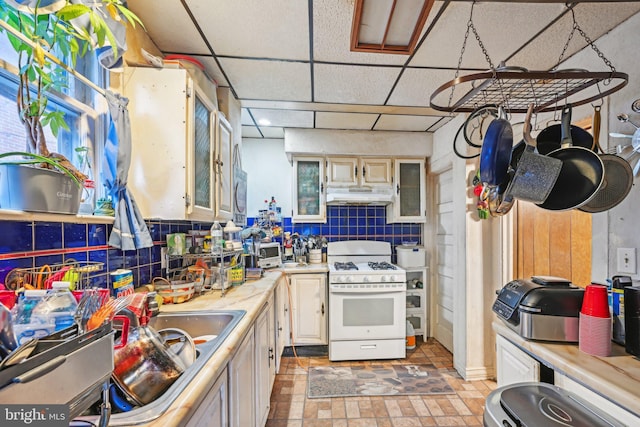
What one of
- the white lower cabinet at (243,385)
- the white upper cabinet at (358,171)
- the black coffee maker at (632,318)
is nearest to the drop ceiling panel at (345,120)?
the white upper cabinet at (358,171)

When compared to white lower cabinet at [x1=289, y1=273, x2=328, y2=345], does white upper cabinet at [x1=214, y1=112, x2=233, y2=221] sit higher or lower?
higher

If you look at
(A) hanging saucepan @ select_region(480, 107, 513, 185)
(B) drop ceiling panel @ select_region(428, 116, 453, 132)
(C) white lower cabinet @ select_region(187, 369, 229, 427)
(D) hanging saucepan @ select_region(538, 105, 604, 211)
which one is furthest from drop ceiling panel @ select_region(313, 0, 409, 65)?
(C) white lower cabinet @ select_region(187, 369, 229, 427)

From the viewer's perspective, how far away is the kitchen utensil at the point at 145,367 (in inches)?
28.6

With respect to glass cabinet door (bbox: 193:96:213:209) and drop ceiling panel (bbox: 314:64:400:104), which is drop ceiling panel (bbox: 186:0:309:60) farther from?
glass cabinet door (bbox: 193:96:213:209)

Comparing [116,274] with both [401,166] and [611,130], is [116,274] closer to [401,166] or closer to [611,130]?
[611,130]

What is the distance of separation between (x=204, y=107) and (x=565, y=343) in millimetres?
2144

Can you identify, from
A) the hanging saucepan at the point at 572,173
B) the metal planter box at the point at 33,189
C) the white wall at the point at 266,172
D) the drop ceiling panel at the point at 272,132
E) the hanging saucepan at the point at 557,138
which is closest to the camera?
the metal planter box at the point at 33,189

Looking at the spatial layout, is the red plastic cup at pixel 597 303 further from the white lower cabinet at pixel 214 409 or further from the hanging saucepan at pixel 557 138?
the white lower cabinet at pixel 214 409

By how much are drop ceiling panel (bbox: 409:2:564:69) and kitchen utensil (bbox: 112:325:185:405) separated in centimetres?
182

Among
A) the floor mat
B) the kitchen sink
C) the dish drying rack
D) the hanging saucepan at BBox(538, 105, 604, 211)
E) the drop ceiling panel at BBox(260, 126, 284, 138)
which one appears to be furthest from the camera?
the drop ceiling panel at BBox(260, 126, 284, 138)

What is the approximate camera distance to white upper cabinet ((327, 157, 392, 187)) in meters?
3.09

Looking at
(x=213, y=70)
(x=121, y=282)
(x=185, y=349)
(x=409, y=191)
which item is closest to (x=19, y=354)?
(x=185, y=349)

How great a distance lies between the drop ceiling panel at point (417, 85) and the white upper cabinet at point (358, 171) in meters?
0.88

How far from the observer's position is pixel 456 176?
102 inches
